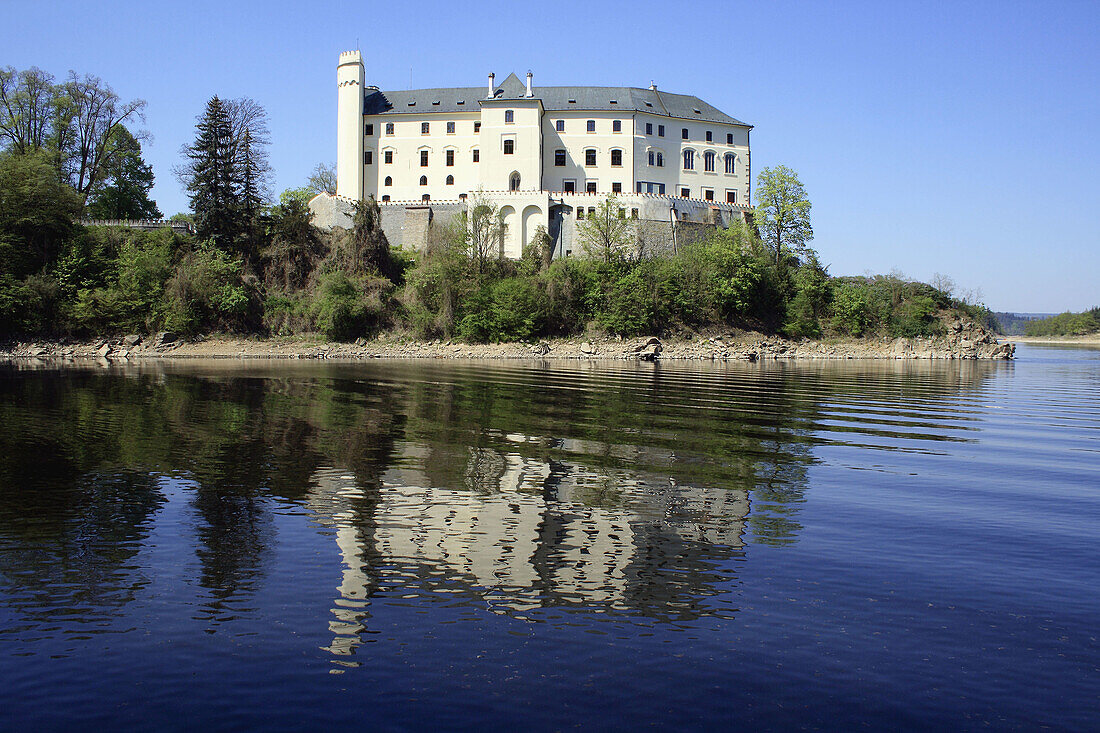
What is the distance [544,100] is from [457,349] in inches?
1204

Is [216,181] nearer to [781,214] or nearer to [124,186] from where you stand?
[124,186]

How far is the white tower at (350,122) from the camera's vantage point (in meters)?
68.7

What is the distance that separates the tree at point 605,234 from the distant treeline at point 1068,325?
4770 inches

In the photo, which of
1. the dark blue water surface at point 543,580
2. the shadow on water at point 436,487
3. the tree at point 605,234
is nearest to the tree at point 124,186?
the tree at point 605,234

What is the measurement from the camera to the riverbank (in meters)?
52.2

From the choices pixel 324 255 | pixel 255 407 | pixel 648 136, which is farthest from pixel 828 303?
pixel 255 407

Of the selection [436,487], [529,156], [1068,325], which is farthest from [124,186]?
[1068,325]

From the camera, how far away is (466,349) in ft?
180

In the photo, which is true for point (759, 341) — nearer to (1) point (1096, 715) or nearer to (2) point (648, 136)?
(2) point (648, 136)

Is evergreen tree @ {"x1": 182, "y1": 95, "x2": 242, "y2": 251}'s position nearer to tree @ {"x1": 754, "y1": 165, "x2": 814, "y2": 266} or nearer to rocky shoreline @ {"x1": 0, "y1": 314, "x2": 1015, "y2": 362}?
rocky shoreline @ {"x1": 0, "y1": 314, "x2": 1015, "y2": 362}

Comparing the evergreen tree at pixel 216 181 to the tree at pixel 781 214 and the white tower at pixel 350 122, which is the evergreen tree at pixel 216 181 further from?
the tree at pixel 781 214

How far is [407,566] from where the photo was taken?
798 centimetres

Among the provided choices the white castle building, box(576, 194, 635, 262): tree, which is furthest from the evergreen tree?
box(576, 194, 635, 262): tree

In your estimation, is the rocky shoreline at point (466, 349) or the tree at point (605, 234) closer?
the rocky shoreline at point (466, 349)
